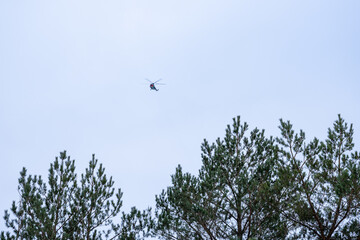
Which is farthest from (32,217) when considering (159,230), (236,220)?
(236,220)

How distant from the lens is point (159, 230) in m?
15.5

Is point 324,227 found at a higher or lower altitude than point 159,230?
lower

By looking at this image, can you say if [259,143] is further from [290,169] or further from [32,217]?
[32,217]

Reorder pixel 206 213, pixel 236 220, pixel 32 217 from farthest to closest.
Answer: pixel 236 220, pixel 206 213, pixel 32 217

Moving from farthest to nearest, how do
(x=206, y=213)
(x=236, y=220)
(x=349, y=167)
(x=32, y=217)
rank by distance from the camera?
(x=236, y=220) → (x=206, y=213) → (x=32, y=217) → (x=349, y=167)

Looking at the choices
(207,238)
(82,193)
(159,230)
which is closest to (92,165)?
(82,193)

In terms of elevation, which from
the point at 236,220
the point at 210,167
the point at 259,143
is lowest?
the point at 236,220

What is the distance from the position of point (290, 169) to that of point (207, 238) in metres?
4.76

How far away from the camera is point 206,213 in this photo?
46.1 ft

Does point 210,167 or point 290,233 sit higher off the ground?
point 210,167

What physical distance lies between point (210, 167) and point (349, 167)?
5.41 metres

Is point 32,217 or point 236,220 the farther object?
point 236,220

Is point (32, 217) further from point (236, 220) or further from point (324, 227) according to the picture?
point (324, 227)

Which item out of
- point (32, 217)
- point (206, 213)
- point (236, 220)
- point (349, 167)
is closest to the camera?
point (349, 167)
